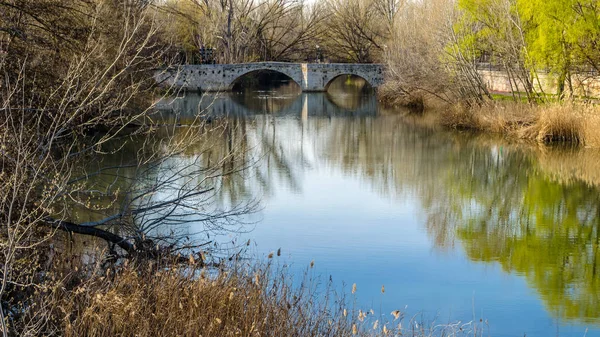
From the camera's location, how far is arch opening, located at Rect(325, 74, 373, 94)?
38.7 metres

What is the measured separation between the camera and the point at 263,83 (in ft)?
146

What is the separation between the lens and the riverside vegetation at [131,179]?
535 cm

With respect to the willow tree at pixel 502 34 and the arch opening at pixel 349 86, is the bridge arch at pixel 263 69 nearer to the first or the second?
the arch opening at pixel 349 86

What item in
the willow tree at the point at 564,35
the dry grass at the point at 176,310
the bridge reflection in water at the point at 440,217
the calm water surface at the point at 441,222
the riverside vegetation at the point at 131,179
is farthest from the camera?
the willow tree at the point at 564,35

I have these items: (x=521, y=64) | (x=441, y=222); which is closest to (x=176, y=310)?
(x=441, y=222)

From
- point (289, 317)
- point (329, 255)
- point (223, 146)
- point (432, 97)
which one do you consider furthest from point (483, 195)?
point (432, 97)

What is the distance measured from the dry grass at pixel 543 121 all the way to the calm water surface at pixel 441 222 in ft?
1.91

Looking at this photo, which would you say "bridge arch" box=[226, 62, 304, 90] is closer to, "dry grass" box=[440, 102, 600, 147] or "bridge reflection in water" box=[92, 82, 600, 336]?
"bridge reflection in water" box=[92, 82, 600, 336]

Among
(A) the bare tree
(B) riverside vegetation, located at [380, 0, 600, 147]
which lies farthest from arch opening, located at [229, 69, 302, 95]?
(A) the bare tree

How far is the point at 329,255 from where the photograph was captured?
9289 millimetres

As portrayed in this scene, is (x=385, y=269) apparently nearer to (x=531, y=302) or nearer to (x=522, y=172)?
(x=531, y=302)

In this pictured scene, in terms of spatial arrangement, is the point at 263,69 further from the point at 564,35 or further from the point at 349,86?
the point at 564,35

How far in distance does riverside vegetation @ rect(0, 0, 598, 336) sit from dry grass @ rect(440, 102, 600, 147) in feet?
0.20

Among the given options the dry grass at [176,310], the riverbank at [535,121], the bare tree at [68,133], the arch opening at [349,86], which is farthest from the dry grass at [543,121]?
the arch opening at [349,86]
